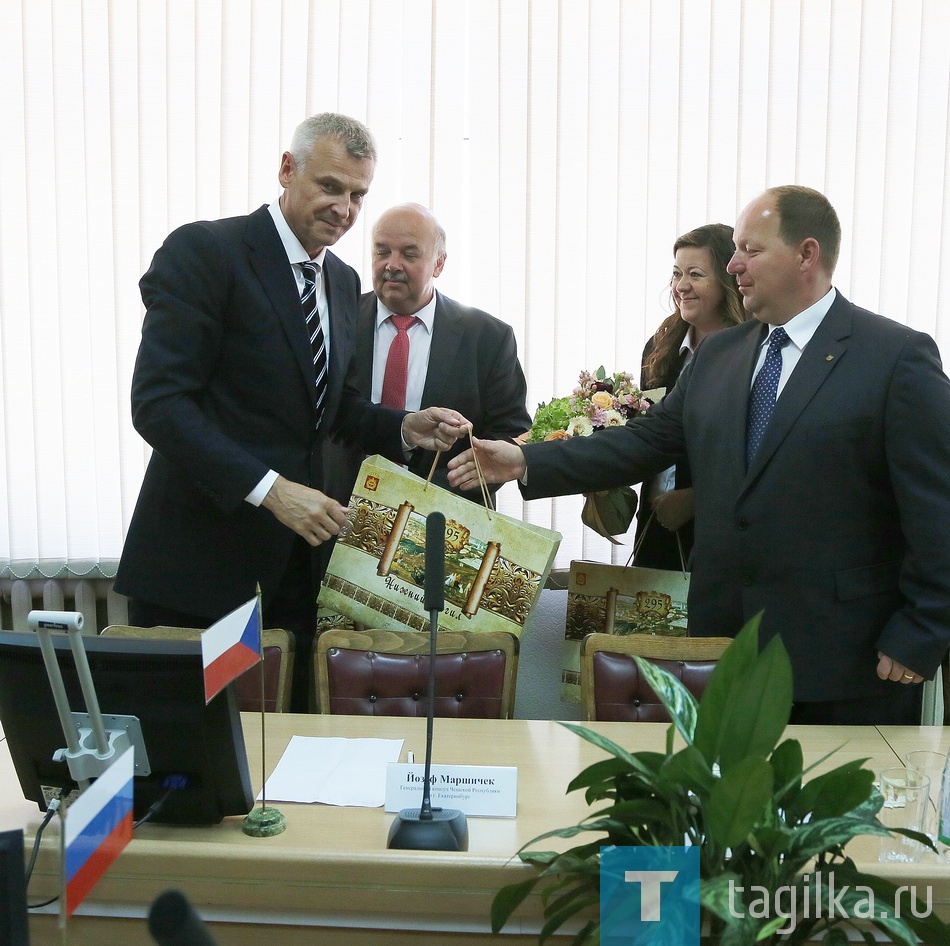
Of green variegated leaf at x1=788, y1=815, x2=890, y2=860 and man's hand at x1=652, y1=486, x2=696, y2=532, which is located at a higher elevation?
man's hand at x1=652, y1=486, x2=696, y2=532

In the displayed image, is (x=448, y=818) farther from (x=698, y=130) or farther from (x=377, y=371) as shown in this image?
(x=698, y=130)

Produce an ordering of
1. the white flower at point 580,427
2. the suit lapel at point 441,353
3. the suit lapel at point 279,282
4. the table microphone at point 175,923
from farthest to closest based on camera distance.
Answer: the suit lapel at point 441,353, the white flower at point 580,427, the suit lapel at point 279,282, the table microphone at point 175,923

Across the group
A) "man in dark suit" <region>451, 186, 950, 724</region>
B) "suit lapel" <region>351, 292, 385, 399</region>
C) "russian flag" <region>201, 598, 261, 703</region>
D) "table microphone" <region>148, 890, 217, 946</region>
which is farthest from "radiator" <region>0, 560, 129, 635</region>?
"table microphone" <region>148, 890, 217, 946</region>

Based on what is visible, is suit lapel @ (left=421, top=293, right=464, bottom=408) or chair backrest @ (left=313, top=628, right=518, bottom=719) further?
suit lapel @ (left=421, top=293, right=464, bottom=408)

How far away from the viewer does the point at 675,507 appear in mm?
3064

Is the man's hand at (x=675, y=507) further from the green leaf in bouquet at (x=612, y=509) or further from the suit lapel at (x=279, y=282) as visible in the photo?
the suit lapel at (x=279, y=282)

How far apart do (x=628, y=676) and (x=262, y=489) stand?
1.00 meters

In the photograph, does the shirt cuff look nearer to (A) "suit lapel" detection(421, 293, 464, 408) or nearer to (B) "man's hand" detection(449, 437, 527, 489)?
(B) "man's hand" detection(449, 437, 527, 489)

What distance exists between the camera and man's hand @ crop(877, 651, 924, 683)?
91.7 inches

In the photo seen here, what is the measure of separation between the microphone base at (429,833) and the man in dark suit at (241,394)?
1207mm

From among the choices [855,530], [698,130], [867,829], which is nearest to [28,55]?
[698,130]

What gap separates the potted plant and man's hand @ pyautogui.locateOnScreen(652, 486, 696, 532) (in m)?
1.97

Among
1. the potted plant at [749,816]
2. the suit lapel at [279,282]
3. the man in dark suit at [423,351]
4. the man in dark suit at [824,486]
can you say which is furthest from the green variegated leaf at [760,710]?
the man in dark suit at [423,351]

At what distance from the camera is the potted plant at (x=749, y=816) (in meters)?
0.95
